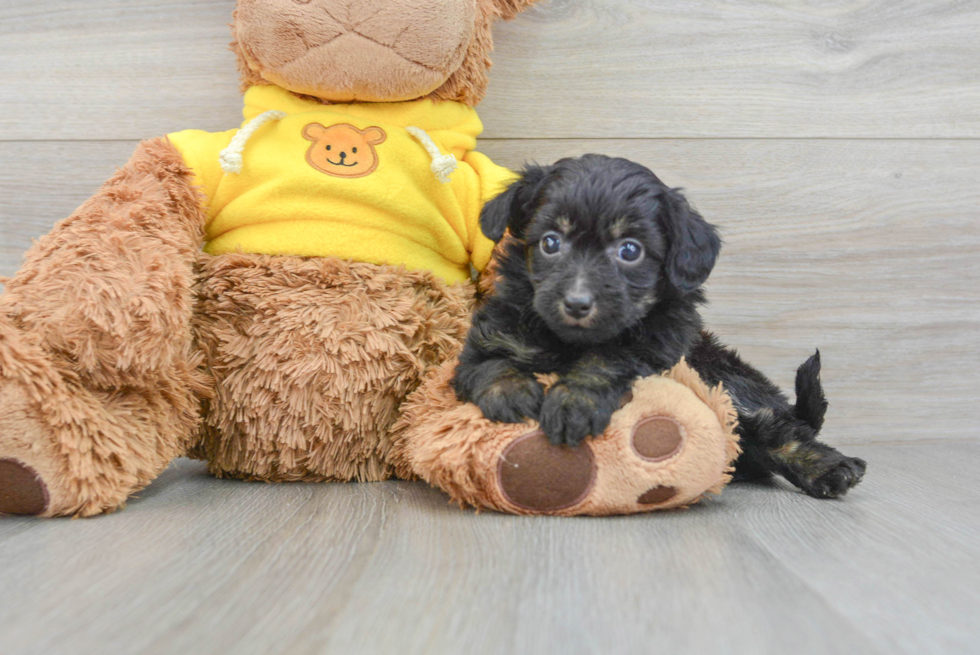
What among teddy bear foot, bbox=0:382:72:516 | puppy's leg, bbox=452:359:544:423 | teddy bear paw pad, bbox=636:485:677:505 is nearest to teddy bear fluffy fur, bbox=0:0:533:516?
teddy bear foot, bbox=0:382:72:516

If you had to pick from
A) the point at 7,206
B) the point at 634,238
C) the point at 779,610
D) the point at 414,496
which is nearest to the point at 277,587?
the point at 414,496

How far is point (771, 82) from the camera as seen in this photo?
7.41 feet

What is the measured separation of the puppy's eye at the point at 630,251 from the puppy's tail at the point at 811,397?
22.8 inches

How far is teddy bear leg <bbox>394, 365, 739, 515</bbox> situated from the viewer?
141 centimetres

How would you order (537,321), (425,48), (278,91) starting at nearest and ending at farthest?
(537,321) → (425,48) → (278,91)

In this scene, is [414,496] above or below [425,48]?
below

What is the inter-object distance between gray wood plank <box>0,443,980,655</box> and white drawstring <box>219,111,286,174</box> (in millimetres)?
749

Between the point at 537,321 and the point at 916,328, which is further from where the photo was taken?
the point at 916,328

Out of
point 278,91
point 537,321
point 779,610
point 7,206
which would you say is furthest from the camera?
point 7,206

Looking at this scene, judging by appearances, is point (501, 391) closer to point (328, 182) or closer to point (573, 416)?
point (573, 416)

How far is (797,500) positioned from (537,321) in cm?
72

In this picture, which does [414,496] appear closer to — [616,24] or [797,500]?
[797,500]

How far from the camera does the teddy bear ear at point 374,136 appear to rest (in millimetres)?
1785

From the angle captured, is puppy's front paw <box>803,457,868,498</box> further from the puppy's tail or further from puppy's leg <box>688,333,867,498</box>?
the puppy's tail
